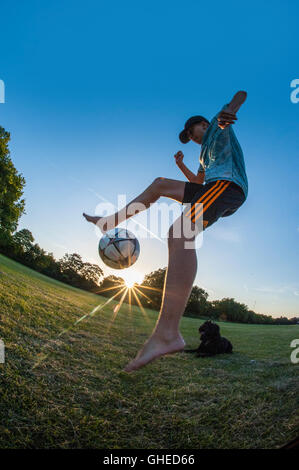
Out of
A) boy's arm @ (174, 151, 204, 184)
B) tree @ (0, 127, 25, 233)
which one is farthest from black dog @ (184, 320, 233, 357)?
tree @ (0, 127, 25, 233)

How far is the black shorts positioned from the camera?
1617 millimetres

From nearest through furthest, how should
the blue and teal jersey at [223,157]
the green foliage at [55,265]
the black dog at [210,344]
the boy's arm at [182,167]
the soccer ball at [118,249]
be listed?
the blue and teal jersey at [223,157]
the soccer ball at [118,249]
the boy's arm at [182,167]
the black dog at [210,344]
the green foliage at [55,265]

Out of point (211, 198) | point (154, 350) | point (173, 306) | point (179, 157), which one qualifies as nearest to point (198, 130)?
point (179, 157)

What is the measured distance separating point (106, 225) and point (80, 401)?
55.4 inches

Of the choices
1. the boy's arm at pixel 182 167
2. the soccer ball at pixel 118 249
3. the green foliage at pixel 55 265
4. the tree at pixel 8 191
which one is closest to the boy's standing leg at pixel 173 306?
the soccer ball at pixel 118 249

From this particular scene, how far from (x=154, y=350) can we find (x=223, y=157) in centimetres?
148

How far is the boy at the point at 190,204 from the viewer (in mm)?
1573

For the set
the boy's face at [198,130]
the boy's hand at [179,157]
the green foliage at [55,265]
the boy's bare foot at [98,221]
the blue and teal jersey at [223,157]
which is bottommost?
the green foliage at [55,265]

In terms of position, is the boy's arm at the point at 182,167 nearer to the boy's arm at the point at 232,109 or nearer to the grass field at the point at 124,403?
the boy's arm at the point at 232,109

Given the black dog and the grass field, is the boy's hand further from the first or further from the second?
the black dog

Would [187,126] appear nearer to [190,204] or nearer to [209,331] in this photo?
[190,204]

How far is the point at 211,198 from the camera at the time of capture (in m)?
1.62

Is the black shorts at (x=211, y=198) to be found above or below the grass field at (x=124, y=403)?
above
